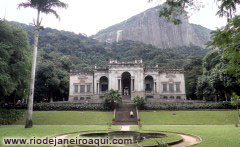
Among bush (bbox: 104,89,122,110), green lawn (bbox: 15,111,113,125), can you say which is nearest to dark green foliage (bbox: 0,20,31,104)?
green lawn (bbox: 15,111,113,125)

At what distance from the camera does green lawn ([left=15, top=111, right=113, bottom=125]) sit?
3136cm

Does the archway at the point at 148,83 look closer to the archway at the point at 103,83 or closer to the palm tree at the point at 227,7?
the archway at the point at 103,83

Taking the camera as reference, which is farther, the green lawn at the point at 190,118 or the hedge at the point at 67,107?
the hedge at the point at 67,107

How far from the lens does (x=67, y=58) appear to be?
73.1 m

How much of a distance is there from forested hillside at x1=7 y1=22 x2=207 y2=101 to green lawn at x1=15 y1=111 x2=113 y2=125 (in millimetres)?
18161

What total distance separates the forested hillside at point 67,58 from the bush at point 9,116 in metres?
16.6

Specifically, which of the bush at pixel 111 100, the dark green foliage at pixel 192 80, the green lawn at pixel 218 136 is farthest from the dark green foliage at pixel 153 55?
the green lawn at pixel 218 136

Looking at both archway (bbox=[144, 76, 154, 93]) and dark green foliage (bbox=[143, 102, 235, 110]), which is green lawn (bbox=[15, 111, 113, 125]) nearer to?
dark green foliage (bbox=[143, 102, 235, 110])

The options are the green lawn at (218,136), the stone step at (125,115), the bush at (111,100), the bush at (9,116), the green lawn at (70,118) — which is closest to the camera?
the green lawn at (218,136)

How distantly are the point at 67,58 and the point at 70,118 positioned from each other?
41.8m

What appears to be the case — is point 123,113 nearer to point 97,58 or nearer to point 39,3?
point 39,3

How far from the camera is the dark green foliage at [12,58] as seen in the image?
2644 centimetres

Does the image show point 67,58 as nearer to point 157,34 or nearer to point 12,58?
point 12,58

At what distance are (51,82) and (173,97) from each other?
28684 mm
